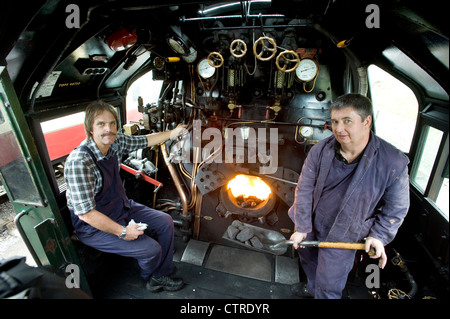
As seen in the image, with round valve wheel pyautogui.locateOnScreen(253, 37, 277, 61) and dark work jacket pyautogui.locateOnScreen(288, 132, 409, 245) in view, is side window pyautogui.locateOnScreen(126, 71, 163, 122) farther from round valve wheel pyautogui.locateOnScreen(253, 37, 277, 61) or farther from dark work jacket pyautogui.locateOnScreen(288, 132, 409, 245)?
dark work jacket pyautogui.locateOnScreen(288, 132, 409, 245)

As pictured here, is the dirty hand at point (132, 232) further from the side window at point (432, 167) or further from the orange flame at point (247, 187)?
the side window at point (432, 167)

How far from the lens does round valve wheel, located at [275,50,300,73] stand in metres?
2.73

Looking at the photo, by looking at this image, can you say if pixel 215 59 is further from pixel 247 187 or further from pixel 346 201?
pixel 346 201

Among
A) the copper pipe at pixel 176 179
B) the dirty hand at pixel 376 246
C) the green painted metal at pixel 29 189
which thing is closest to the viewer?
the green painted metal at pixel 29 189

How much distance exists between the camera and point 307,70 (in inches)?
117

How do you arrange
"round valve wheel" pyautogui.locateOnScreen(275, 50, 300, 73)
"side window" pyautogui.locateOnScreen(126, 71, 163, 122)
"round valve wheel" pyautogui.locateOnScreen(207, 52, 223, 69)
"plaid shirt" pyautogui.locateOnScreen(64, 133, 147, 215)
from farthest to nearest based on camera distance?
"side window" pyautogui.locateOnScreen(126, 71, 163, 122) < "round valve wheel" pyautogui.locateOnScreen(207, 52, 223, 69) < "round valve wheel" pyautogui.locateOnScreen(275, 50, 300, 73) < "plaid shirt" pyautogui.locateOnScreen(64, 133, 147, 215)

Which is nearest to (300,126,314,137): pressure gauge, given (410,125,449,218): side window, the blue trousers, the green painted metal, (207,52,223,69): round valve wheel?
(410,125,449,218): side window

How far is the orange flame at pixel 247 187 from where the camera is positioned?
390 cm

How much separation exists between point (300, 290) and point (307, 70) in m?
2.90

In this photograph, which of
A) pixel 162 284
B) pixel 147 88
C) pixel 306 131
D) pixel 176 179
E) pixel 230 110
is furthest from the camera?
pixel 147 88

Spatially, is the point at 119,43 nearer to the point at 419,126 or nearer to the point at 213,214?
the point at 213,214

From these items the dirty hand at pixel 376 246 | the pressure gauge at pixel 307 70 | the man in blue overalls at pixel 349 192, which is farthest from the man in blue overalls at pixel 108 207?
the pressure gauge at pixel 307 70

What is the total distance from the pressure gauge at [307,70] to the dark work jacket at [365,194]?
3.80ft

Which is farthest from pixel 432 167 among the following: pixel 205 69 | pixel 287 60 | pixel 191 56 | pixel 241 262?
pixel 191 56
